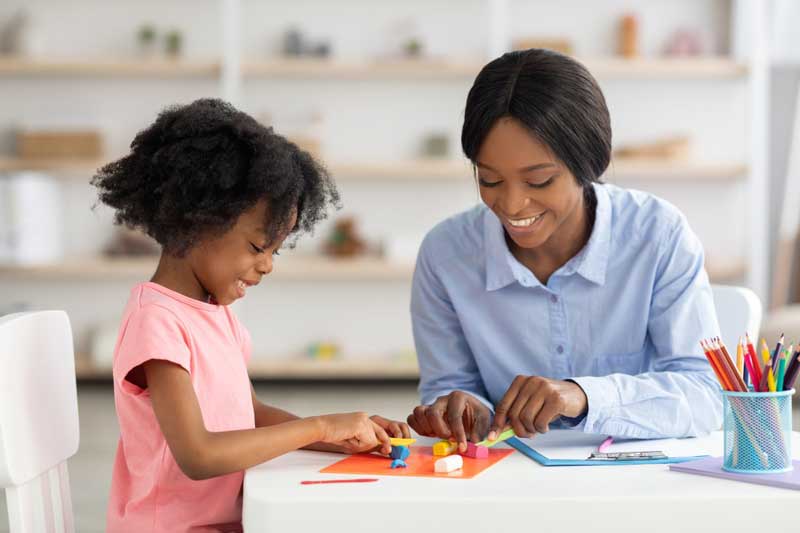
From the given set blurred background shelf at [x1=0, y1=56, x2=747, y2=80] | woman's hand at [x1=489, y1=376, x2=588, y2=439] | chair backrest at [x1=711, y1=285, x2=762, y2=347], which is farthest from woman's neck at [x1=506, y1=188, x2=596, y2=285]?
blurred background shelf at [x1=0, y1=56, x2=747, y2=80]

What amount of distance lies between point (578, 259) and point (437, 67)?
3638mm

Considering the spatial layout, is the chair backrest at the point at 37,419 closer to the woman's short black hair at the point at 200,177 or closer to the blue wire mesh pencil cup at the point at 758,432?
the woman's short black hair at the point at 200,177

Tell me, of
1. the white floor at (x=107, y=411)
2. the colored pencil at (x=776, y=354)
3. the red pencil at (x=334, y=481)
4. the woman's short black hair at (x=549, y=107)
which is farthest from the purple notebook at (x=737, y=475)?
the white floor at (x=107, y=411)

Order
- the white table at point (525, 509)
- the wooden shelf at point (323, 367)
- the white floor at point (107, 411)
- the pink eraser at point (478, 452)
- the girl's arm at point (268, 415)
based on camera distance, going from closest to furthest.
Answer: the white table at point (525, 509), the pink eraser at point (478, 452), the girl's arm at point (268, 415), the white floor at point (107, 411), the wooden shelf at point (323, 367)

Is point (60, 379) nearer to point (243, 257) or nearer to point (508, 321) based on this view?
point (243, 257)

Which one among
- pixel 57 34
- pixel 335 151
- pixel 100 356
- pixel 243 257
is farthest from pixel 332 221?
pixel 243 257

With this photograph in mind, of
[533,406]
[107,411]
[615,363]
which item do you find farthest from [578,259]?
[107,411]

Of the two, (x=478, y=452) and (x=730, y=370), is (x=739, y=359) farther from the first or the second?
(x=478, y=452)

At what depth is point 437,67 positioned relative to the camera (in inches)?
204

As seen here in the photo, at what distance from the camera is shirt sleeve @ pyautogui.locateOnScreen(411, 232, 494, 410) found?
5.77ft

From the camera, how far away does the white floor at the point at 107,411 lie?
300 centimetres

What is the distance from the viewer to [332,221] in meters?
5.39

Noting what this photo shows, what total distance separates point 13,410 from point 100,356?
4058mm

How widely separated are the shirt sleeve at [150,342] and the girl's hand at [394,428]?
25 cm
